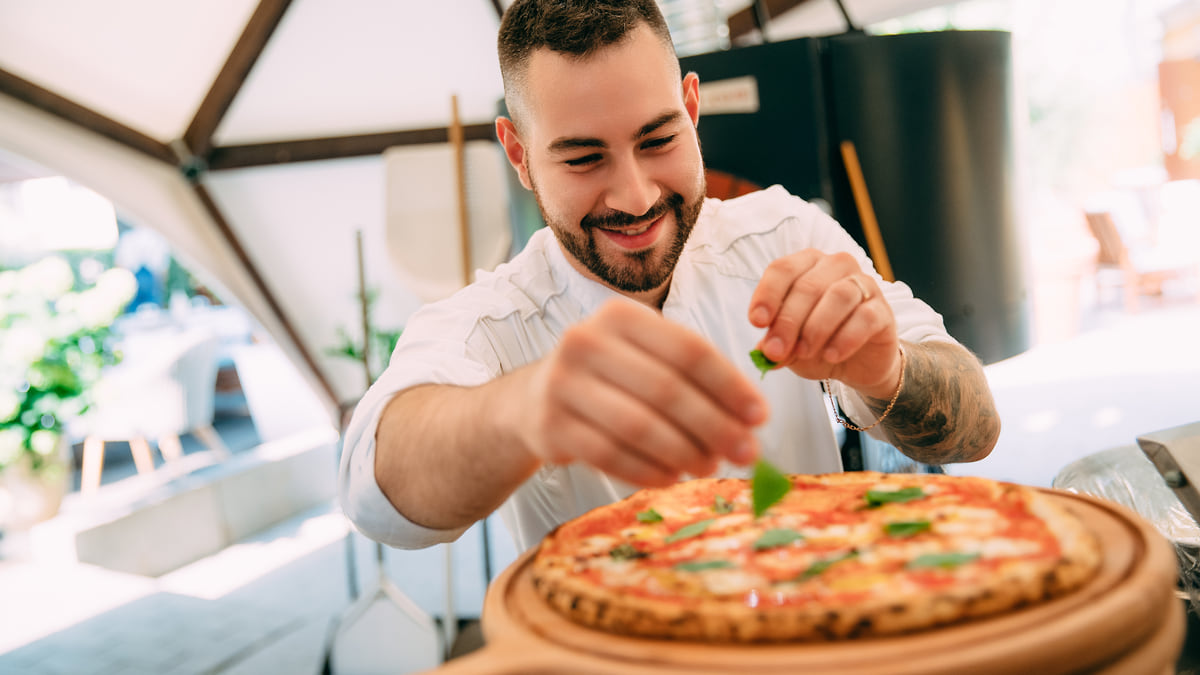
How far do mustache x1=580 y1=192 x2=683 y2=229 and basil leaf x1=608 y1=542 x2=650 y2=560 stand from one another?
0.70 metres

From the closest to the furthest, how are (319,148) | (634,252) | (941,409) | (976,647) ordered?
1. (976,647)
2. (941,409)
3. (634,252)
4. (319,148)

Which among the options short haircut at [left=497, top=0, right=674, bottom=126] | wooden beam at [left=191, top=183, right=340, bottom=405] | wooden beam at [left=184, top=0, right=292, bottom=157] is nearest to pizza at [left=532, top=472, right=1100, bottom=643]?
short haircut at [left=497, top=0, right=674, bottom=126]

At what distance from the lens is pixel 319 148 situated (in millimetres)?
5312

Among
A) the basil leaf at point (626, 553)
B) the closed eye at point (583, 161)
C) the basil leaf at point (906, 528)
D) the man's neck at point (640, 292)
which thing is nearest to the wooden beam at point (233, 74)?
the man's neck at point (640, 292)

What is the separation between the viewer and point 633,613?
60 cm

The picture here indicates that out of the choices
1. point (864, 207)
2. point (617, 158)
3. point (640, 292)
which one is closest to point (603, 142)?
point (617, 158)

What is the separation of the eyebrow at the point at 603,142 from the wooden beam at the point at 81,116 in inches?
162

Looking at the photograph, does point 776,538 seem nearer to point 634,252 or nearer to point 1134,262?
point 634,252

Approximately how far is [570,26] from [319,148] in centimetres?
447

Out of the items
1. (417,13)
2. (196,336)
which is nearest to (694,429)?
(417,13)

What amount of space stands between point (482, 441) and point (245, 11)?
4632 mm

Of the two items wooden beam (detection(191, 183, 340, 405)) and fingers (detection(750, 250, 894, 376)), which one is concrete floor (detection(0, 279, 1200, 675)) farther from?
fingers (detection(750, 250, 894, 376))

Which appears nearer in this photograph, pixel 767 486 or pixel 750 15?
pixel 767 486

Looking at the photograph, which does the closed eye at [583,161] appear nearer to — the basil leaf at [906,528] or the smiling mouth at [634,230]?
the smiling mouth at [634,230]
